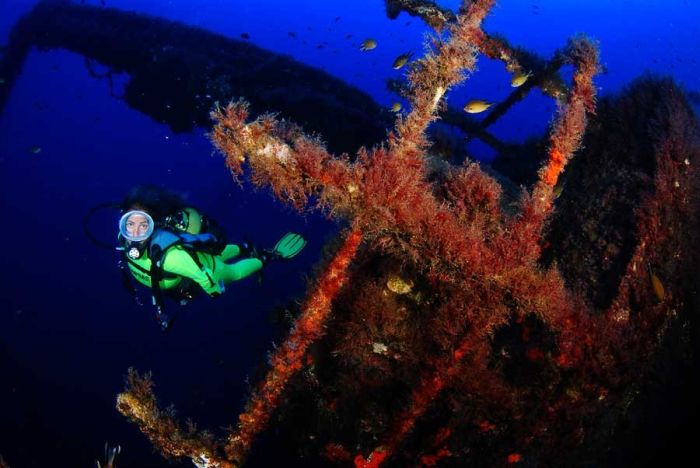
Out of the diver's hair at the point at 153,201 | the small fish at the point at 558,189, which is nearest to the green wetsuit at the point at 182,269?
the diver's hair at the point at 153,201

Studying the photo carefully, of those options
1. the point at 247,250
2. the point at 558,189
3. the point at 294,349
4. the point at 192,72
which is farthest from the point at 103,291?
the point at 558,189

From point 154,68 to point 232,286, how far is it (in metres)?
9.37

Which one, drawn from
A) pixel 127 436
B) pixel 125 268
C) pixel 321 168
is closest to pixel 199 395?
pixel 127 436

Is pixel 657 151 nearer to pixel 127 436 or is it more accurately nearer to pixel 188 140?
pixel 127 436

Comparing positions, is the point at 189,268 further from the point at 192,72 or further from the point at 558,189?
the point at 192,72

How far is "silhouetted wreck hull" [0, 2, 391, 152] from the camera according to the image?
8078mm

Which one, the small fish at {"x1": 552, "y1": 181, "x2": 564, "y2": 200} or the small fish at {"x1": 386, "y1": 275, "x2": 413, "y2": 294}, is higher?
the small fish at {"x1": 552, "y1": 181, "x2": 564, "y2": 200}

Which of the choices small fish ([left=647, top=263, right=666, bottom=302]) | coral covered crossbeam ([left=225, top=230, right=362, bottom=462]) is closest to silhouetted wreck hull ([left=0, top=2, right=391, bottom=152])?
coral covered crossbeam ([left=225, top=230, right=362, bottom=462])

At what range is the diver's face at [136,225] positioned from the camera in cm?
482

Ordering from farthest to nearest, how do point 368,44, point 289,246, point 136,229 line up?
point 368,44, point 289,246, point 136,229

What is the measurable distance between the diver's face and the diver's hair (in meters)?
0.35

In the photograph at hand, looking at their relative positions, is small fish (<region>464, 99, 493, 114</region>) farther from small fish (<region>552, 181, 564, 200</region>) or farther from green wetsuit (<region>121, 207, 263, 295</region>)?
green wetsuit (<region>121, 207, 263, 295</region>)

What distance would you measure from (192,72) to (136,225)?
621cm

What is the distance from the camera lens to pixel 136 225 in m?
4.85
